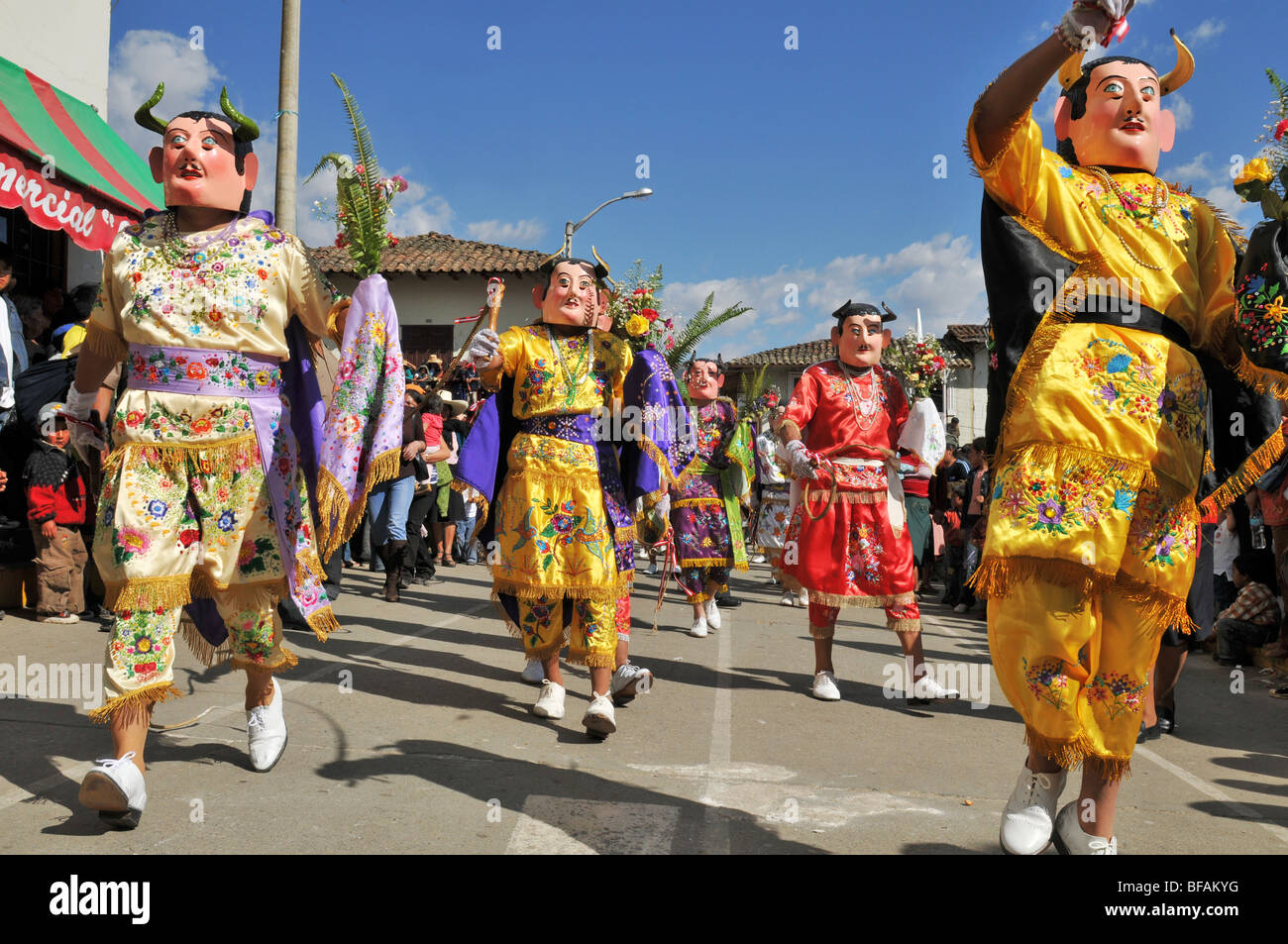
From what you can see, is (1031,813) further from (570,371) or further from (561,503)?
(570,371)

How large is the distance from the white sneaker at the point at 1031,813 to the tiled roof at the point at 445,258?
2491cm

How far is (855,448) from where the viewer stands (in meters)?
5.95

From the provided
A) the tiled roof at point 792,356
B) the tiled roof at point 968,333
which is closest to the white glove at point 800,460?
the tiled roof at point 968,333

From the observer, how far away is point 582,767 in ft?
13.1

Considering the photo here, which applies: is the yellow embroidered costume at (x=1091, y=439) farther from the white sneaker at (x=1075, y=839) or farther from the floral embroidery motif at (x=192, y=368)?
the floral embroidery motif at (x=192, y=368)

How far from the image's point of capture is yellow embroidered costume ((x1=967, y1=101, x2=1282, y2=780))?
2676mm

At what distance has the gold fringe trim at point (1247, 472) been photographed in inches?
115

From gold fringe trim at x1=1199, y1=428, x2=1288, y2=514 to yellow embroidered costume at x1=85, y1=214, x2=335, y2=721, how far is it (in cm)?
312

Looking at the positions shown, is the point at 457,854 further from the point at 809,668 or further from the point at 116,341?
the point at 809,668

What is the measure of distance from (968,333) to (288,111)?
3404cm

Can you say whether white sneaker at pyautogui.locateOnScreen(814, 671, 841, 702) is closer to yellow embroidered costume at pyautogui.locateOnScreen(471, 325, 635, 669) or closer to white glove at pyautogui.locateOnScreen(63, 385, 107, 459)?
yellow embroidered costume at pyautogui.locateOnScreen(471, 325, 635, 669)

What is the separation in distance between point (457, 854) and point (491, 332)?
2.63 meters

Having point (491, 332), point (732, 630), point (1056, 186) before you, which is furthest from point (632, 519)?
point (732, 630)

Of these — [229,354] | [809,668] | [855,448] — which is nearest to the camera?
[229,354]
